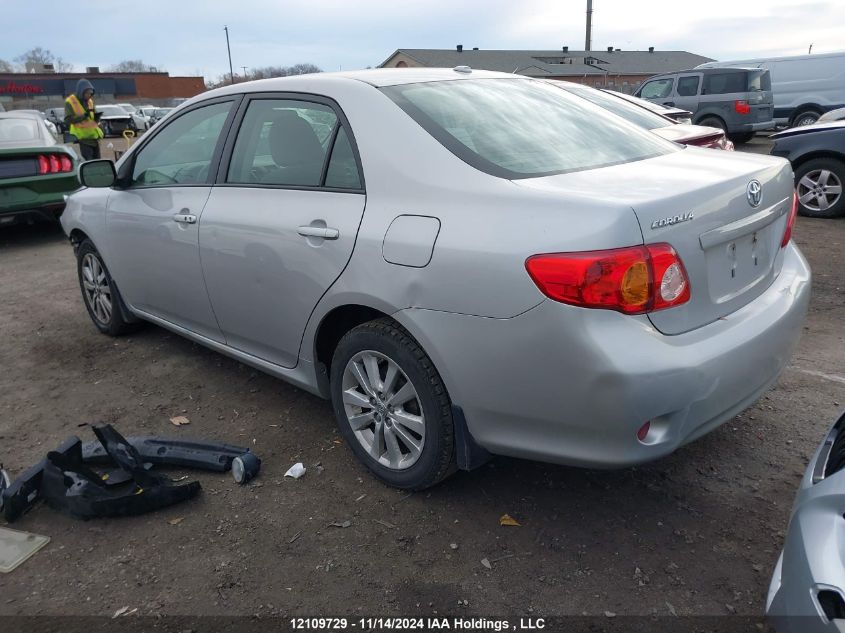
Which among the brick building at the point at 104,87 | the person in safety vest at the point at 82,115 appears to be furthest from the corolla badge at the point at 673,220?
the brick building at the point at 104,87

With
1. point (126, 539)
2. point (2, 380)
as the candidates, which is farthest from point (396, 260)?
point (2, 380)

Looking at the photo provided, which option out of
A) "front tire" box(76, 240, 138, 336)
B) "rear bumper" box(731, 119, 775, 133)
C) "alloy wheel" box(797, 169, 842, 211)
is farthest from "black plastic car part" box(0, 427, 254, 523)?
"rear bumper" box(731, 119, 775, 133)

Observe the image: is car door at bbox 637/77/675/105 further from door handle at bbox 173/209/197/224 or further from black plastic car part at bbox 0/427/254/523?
black plastic car part at bbox 0/427/254/523

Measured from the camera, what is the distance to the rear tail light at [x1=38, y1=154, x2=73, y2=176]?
8070 mm

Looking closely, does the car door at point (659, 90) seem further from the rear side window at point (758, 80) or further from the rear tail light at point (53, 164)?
the rear tail light at point (53, 164)

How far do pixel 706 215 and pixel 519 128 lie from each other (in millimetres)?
885

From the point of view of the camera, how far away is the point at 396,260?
251cm

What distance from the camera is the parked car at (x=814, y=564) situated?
1.49 m

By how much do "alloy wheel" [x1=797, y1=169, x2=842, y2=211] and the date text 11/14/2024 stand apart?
7323 mm

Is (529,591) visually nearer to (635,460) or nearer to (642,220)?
(635,460)

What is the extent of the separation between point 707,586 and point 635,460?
53 centimetres

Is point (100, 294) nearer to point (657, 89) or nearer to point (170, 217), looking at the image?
point (170, 217)

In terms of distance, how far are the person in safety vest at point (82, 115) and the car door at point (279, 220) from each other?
902 cm

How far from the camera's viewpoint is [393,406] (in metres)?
2.75
